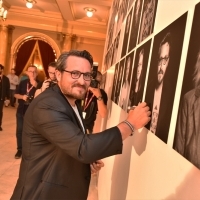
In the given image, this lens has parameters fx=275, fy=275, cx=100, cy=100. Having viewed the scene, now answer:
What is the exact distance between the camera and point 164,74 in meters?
1.08

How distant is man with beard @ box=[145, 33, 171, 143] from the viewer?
1016 millimetres

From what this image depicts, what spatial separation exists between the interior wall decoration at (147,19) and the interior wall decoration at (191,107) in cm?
66

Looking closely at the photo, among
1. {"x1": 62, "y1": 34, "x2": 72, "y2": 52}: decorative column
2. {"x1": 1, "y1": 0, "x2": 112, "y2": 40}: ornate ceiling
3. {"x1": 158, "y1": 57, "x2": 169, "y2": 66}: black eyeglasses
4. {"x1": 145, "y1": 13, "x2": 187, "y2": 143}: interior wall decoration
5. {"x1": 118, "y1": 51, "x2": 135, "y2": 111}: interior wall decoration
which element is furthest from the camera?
{"x1": 62, "y1": 34, "x2": 72, "y2": 52}: decorative column

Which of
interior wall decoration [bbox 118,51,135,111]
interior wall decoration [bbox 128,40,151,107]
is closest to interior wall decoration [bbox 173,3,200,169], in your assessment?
interior wall decoration [bbox 128,40,151,107]

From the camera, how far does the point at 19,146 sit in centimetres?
512

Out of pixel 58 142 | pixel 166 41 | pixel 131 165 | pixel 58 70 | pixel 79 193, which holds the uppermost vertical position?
pixel 166 41

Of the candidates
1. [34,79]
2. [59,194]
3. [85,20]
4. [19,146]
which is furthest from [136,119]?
[85,20]

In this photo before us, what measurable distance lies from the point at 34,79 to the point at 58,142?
3763 millimetres

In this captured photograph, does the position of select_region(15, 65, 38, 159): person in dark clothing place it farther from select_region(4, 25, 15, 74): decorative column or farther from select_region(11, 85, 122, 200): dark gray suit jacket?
select_region(4, 25, 15, 74): decorative column

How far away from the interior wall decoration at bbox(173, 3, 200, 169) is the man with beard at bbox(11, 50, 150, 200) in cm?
41

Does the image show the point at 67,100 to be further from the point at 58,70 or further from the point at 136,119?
the point at 136,119

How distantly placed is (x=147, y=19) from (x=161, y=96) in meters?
0.70

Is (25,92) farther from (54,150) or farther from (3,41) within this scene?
(3,41)

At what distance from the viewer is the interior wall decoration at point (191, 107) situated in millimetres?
752
